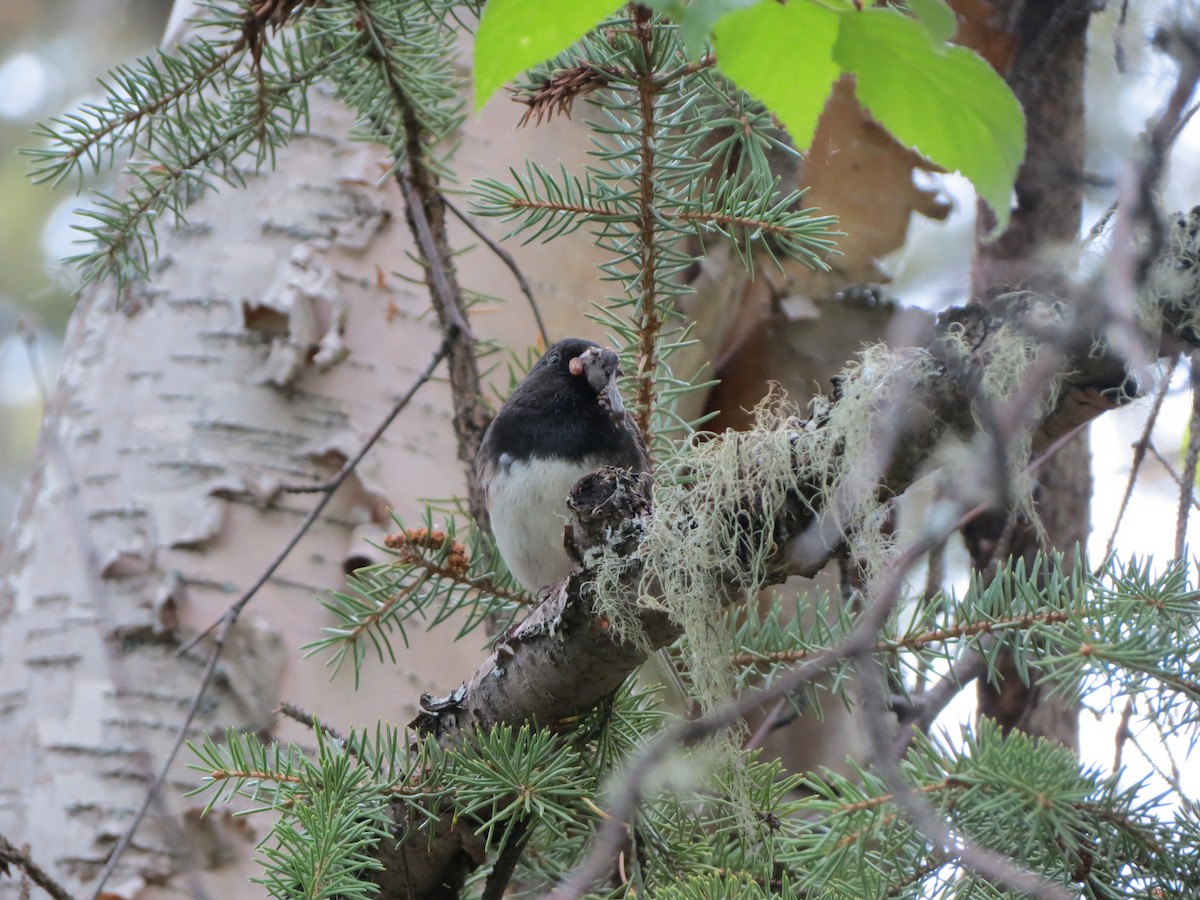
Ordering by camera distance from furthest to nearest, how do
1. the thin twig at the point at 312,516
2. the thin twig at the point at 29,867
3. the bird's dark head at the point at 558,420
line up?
the bird's dark head at the point at 558,420, the thin twig at the point at 312,516, the thin twig at the point at 29,867

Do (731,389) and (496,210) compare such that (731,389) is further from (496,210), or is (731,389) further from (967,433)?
(967,433)

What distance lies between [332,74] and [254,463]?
24.6 inches

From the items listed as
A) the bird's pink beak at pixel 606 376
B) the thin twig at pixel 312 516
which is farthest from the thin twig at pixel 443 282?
the bird's pink beak at pixel 606 376

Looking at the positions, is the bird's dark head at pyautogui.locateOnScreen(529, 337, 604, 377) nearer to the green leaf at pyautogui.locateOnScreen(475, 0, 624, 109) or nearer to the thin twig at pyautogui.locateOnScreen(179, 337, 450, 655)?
the thin twig at pyautogui.locateOnScreen(179, 337, 450, 655)

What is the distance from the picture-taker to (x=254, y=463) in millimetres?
1760

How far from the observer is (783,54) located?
0.73m

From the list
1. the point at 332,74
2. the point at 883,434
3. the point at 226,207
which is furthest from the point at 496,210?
the point at 226,207

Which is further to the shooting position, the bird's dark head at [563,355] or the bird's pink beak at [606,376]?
the bird's dark head at [563,355]

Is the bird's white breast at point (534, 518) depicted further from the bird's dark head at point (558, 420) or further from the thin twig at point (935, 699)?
the thin twig at point (935, 699)

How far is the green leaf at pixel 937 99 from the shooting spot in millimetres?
732

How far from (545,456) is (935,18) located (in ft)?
3.33

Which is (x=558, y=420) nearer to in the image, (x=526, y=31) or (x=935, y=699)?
(x=935, y=699)

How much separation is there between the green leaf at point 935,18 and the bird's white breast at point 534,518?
968 millimetres

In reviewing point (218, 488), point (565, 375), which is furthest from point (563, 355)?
point (218, 488)
